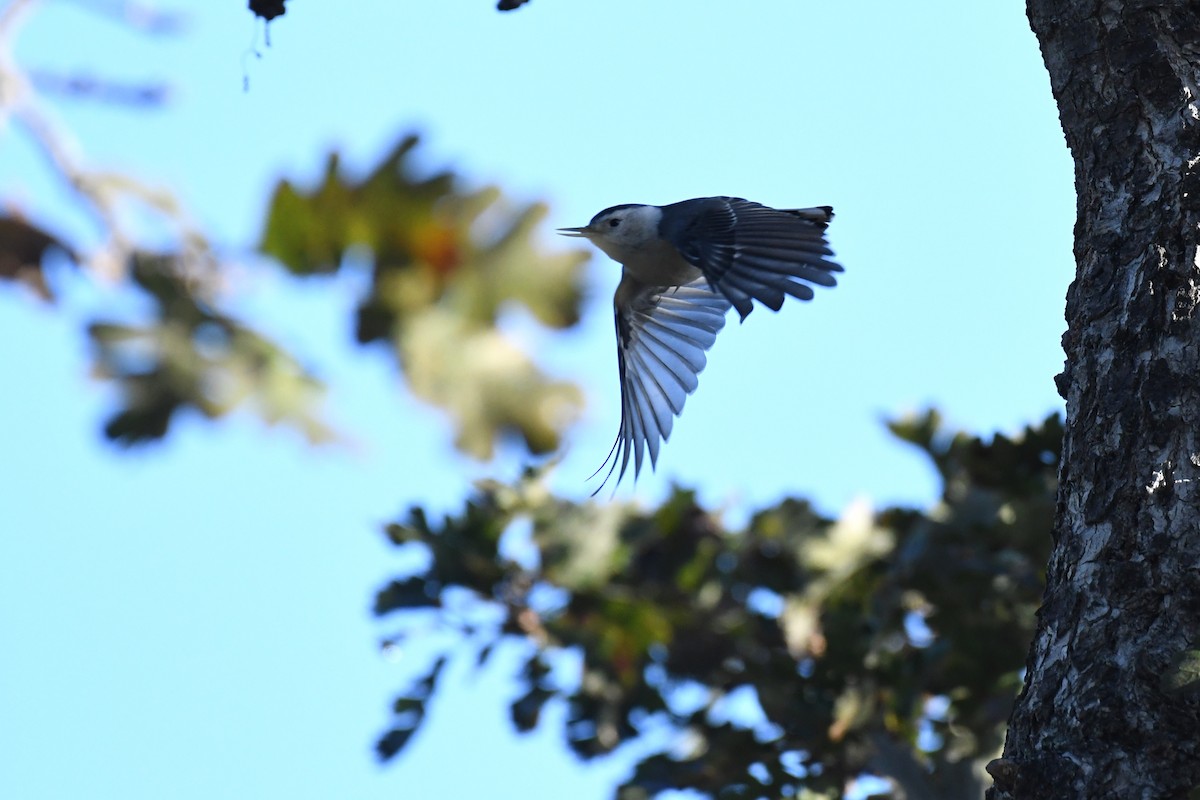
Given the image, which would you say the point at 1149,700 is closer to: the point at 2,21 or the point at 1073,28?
the point at 1073,28

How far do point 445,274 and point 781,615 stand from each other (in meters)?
2.21

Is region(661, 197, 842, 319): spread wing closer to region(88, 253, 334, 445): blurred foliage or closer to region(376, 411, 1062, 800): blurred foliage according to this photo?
region(376, 411, 1062, 800): blurred foliage

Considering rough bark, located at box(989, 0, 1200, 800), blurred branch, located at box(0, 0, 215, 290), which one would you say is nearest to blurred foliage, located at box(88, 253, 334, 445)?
blurred branch, located at box(0, 0, 215, 290)

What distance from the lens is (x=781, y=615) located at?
3564mm

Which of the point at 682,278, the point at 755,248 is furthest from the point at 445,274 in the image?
the point at 755,248

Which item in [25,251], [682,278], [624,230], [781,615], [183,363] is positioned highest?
[25,251]

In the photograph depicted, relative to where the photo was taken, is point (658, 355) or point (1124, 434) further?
point (658, 355)

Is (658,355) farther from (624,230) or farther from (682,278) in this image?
(624,230)

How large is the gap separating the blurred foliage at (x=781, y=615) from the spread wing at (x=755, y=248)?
667 mm

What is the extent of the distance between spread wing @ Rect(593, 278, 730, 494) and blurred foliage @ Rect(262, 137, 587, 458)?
1137 millimetres

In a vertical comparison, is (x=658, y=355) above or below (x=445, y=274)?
below

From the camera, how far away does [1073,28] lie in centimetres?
231

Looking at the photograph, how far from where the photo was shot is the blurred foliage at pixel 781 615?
126 inches

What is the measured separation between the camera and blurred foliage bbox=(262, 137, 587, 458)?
5047 mm
